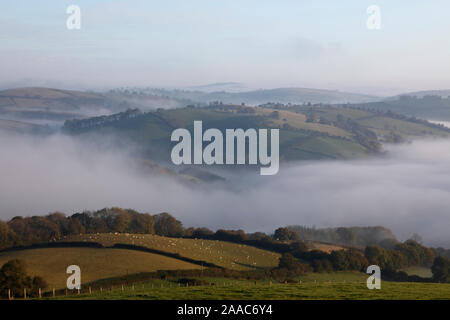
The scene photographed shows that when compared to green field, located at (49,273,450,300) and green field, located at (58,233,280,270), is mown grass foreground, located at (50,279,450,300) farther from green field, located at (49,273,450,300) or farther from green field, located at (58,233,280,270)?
green field, located at (58,233,280,270)

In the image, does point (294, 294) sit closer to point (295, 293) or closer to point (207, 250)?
point (295, 293)

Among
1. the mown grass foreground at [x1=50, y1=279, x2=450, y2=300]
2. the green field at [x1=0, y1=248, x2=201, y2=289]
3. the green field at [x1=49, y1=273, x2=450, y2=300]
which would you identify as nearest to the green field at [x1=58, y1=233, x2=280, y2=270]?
the green field at [x1=0, y1=248, x2=201, y2=289]

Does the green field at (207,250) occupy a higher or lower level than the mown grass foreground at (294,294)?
lower

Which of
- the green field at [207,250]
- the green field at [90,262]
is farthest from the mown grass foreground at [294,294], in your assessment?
the green field at [207,250]

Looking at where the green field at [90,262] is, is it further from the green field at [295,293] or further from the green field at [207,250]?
the green field at [295,293]

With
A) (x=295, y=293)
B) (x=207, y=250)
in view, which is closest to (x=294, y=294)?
(x=295, y=293)

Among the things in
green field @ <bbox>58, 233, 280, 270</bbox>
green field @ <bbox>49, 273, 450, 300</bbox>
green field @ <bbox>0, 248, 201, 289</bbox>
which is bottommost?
green field @ <bbox>58, 233, 280, 270</bbox>
